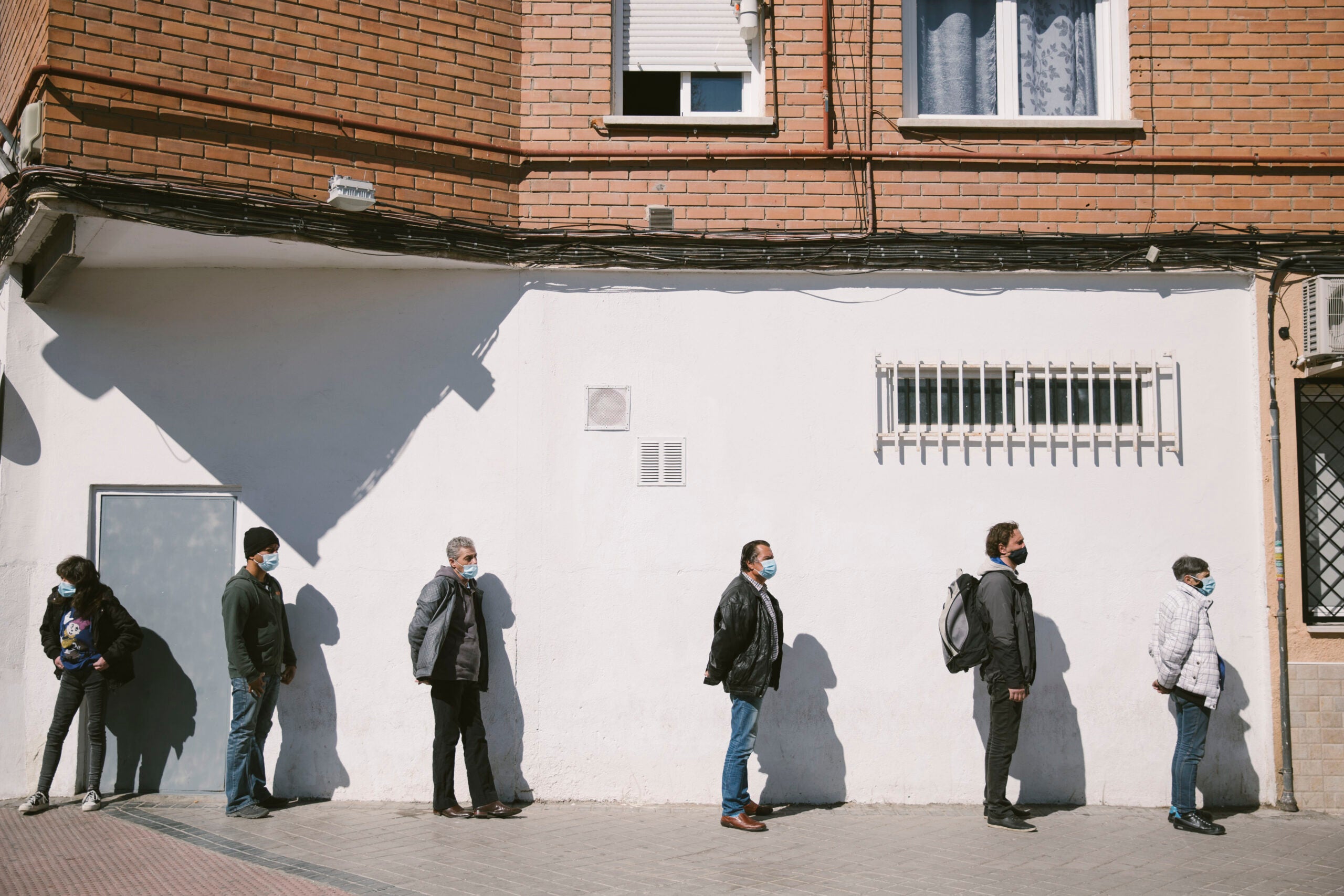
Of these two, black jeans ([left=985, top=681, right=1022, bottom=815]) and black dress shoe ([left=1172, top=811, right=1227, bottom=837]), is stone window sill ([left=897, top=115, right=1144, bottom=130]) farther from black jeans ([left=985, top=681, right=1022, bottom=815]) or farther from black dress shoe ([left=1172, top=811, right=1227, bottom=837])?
black dress shoe ([left=1172, top=811, right=1227, bottom=837])

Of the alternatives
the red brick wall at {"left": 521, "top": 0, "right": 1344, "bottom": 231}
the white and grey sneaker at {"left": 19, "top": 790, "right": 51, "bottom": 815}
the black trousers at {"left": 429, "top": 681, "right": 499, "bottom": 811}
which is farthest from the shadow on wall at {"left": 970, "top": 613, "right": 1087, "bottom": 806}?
the white and grey sneaker at {"left": 19, "top": 790, "right": 51, "bottom": 815}

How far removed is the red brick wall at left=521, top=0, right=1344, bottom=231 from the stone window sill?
66mm

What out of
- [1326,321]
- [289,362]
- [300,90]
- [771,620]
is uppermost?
[300,90]

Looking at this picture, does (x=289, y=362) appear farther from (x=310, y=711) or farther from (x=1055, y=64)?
(x=1055, y=64)

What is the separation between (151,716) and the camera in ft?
26.5

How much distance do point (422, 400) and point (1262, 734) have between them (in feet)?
21.0

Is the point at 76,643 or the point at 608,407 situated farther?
the point at 608,407

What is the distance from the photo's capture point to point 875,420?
27.0ft

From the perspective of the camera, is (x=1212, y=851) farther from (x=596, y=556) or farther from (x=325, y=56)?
(x=325, y=56)

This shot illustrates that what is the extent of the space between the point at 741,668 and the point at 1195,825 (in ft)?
10.0

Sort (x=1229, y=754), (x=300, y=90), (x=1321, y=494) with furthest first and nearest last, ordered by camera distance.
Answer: (x=1321, y=494) < (x=1229, y=754) < (x=300, y=90)

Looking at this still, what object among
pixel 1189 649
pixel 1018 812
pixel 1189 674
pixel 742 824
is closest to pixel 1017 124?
pixel 1189 649

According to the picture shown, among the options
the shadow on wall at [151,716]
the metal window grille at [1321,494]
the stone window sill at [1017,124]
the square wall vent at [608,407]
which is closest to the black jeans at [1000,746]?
the metal window grille at [1321,494]

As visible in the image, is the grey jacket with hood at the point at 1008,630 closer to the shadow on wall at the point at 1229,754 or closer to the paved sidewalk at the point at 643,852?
the paved sidewalk at the point at 643,852
